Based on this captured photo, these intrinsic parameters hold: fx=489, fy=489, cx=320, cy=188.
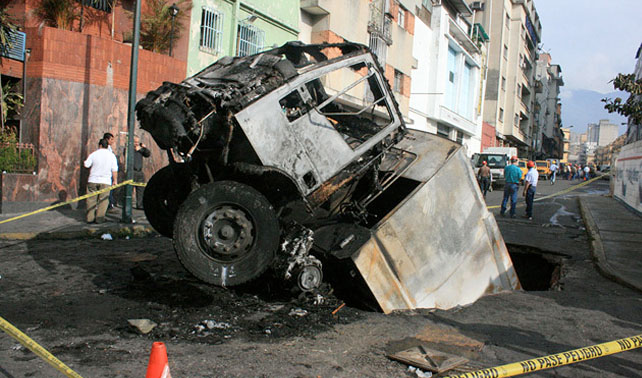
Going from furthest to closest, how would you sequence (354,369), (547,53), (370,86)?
(547,53), (370,86), (354,369)

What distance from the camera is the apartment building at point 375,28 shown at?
19.6 meters

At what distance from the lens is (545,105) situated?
86.2 meters

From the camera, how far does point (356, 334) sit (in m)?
4.27

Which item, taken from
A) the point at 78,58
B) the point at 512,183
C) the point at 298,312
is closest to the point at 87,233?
the point at 298,312

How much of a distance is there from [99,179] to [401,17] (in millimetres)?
20737

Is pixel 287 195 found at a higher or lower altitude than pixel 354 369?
higher

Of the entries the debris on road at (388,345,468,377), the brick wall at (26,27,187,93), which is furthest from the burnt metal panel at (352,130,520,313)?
the brick wall at (26,27,187,93)

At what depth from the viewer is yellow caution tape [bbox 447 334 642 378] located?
2.73 meters

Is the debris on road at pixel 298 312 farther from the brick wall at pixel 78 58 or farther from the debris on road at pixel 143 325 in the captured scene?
the brick wall at pixel 78 58

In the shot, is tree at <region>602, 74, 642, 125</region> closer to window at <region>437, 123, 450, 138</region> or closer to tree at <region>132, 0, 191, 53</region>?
tree at <region>132, 0, 191, 53</region>

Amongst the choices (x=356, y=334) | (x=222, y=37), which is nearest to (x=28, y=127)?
(x=222, y=37)

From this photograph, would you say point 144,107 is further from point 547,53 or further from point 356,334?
point 547,53

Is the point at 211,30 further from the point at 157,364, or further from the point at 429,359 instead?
the point at 157,364

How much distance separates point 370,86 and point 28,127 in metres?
9.73
